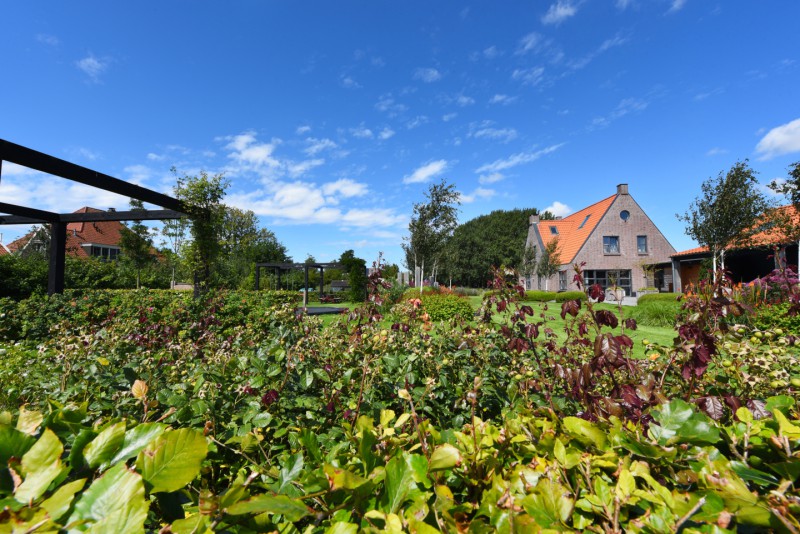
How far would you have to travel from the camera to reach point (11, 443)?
0.64 m

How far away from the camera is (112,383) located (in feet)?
5.85

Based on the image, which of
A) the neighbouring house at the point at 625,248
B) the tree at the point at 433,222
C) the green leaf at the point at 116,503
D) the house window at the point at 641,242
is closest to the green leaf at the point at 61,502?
the green leaf at the point at 116,503

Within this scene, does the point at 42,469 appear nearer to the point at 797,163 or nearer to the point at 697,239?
the point at 797,163

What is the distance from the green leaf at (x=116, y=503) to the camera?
525mm

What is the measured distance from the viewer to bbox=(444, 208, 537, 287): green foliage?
4381cm

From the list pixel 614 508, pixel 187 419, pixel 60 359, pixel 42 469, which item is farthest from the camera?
pixel 60 359

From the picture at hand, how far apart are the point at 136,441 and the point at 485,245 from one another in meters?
47.8

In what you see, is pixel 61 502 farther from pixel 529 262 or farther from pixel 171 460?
pixel 529 262

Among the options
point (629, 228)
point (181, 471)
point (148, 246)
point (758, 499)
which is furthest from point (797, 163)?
point (148, 246)

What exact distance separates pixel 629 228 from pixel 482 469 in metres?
28.7

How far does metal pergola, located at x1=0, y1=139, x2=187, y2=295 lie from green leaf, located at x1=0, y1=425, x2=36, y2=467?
7552 mm

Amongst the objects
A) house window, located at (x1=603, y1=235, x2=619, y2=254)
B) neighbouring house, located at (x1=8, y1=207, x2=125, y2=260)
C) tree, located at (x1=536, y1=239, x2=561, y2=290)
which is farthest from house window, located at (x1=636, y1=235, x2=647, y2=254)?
neighbouring house, located at (x1=8, y1=207, x2=125, y2=260)

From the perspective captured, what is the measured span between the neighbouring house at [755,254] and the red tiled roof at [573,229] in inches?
206

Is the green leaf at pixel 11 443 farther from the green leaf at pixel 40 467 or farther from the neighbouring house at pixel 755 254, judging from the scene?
the neighbouring house at pixel 755 254
